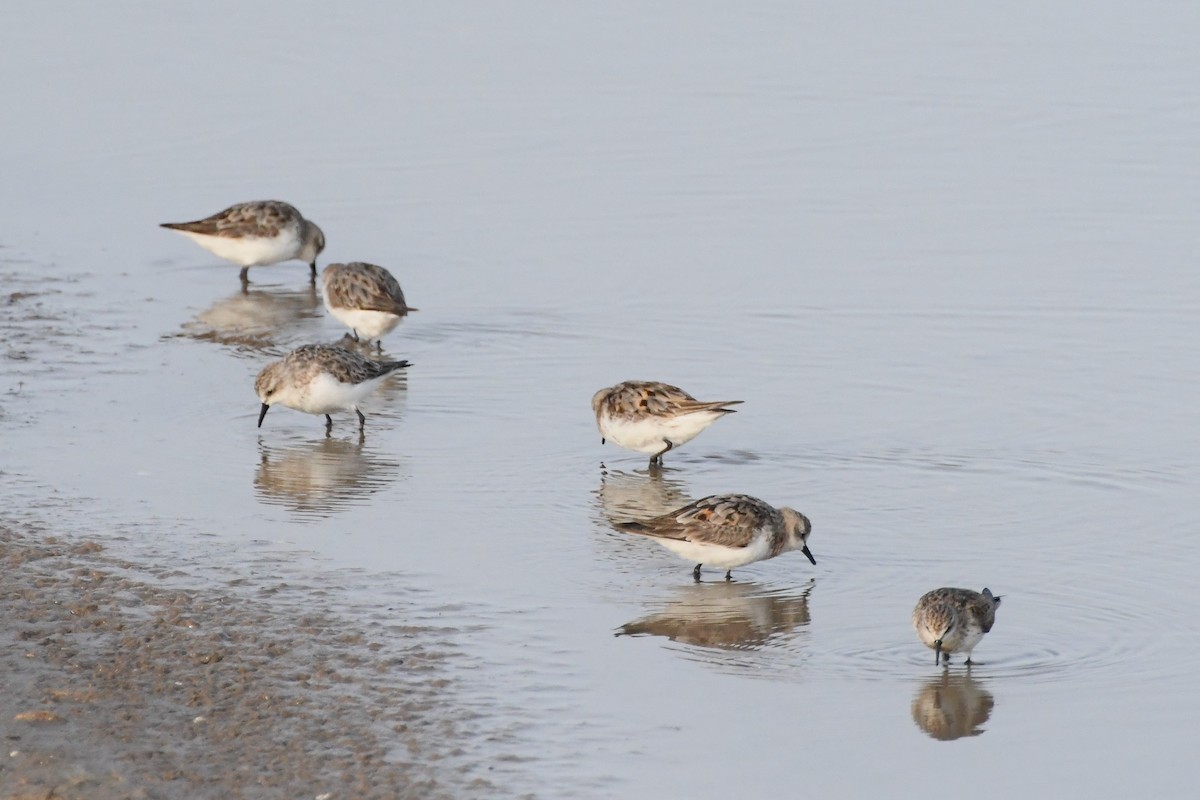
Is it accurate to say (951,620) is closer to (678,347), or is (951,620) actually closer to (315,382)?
(315,382)

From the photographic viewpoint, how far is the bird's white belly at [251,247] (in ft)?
66.1

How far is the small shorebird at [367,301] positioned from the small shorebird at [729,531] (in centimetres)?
607

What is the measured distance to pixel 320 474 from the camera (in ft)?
45.5

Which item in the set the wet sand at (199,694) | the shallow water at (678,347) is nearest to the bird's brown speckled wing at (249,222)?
the shallow water at (678,347)

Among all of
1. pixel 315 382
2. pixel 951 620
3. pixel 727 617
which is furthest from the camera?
pixel 315 382

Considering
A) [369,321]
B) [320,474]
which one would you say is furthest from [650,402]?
[369,321]

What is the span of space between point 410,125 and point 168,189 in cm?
387

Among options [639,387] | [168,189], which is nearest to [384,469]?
[639,387]

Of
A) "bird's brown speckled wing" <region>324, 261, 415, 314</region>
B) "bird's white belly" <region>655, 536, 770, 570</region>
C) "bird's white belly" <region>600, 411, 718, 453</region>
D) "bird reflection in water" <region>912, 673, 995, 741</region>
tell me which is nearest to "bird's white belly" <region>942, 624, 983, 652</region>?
"bird reflection in water" <region>912, 673, 995, 741</region>

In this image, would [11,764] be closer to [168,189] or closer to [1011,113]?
[168,189]

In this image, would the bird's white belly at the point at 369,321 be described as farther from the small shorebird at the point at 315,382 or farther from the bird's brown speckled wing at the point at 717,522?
the bird's brown speckled wing at the point at 717,522

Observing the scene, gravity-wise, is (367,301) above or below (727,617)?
above

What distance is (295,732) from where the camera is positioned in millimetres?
8867

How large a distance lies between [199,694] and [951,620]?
3917mm
